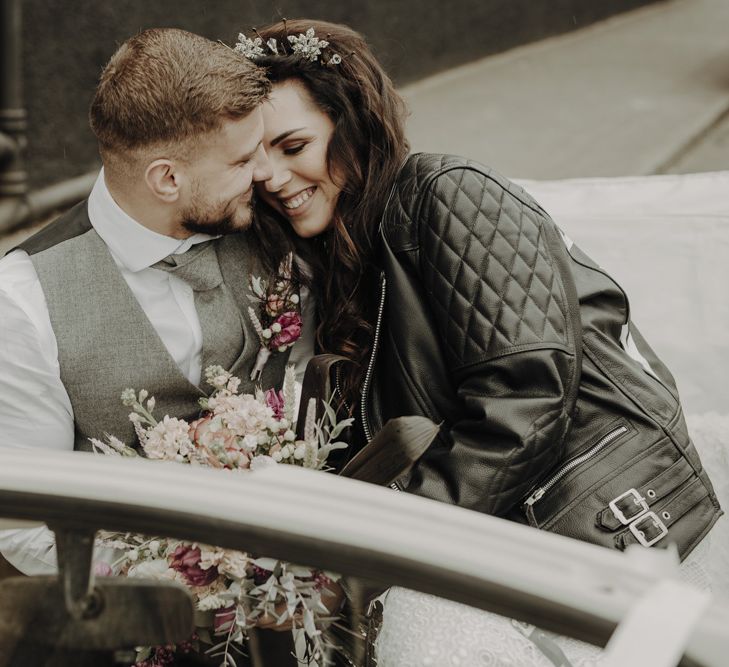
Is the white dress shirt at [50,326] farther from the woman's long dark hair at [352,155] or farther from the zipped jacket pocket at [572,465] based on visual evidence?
the zipped jacket pocket at [572,465]

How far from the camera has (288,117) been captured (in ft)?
8.22

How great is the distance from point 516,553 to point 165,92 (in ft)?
5.22

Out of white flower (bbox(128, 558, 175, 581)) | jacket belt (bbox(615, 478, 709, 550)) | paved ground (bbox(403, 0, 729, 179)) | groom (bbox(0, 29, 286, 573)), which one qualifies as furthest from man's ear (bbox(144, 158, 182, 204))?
paved ground (bbox(403, 0, 729, 179))

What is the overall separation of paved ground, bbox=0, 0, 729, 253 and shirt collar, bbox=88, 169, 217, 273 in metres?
2.95

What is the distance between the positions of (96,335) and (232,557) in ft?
3.76

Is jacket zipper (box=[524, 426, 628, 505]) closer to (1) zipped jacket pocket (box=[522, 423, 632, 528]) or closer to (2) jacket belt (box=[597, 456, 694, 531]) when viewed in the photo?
(1) zipped jacket pocket (box=[522, 423, 632, 528])

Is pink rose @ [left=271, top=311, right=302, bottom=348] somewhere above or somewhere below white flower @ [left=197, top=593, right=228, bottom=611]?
below

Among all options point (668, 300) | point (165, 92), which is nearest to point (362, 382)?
point (165, 92)

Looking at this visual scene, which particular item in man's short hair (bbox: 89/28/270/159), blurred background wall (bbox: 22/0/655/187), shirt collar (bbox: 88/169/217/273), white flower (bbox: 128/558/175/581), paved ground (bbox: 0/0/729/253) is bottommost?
paved ground (bbox: 0/0/729/253)

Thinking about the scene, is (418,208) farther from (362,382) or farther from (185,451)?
(185,451)

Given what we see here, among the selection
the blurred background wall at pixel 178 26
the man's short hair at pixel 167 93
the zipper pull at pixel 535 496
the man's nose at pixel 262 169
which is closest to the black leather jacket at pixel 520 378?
the zipper pull at pixel 535 496

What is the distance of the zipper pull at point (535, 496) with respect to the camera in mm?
2186

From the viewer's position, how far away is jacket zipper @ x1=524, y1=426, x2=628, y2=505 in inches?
86.1

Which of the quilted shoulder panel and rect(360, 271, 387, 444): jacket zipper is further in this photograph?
rect(360, 271, 387, 444): jacket zipper
